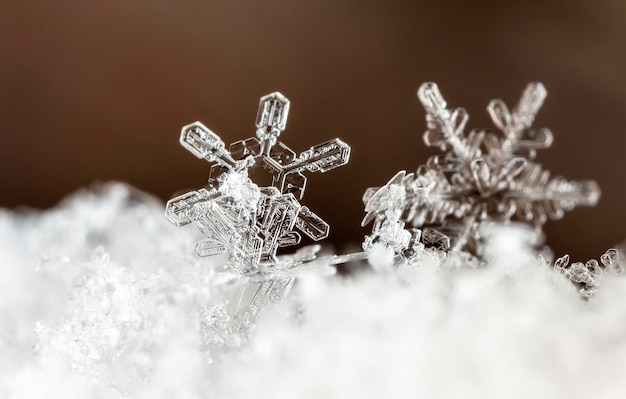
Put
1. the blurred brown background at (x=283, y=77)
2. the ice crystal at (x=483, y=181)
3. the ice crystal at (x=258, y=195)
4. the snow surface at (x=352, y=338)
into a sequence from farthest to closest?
the blurred brown background at (x=283, y=77)
the ice crystal at (x=483, y=181)
the ice crystal at (x=258, y=195)
the snow surface at (x=352, y=338)

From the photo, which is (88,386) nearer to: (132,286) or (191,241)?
(132,286)

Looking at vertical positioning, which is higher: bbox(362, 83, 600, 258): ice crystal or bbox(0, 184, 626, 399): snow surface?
bbox(362, 83, 600, 258): ice crystal

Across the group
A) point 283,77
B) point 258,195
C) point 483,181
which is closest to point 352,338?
point 258,195

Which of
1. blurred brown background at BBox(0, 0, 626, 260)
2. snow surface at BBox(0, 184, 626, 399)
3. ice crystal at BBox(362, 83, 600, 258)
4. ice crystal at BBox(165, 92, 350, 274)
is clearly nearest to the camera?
snow surface at BBox(0, 184, 626, 399)

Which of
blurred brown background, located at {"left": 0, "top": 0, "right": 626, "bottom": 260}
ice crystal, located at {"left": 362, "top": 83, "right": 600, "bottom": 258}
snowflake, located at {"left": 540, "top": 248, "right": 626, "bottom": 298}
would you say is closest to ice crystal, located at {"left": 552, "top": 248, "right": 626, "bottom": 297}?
snowflake, located at {"left": 540, "top": 248, "right": 626, "bottom": 298}

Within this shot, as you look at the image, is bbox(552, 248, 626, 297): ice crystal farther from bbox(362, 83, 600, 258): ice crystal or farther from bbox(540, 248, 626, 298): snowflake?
bbox(362, 83, 600, 258): ice crystal

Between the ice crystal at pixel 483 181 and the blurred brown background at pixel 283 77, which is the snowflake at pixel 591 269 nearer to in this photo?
the ice crystal at pixel 483 181

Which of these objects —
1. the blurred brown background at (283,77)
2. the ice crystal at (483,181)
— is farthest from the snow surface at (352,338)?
the blurred brown background at (283,77)
